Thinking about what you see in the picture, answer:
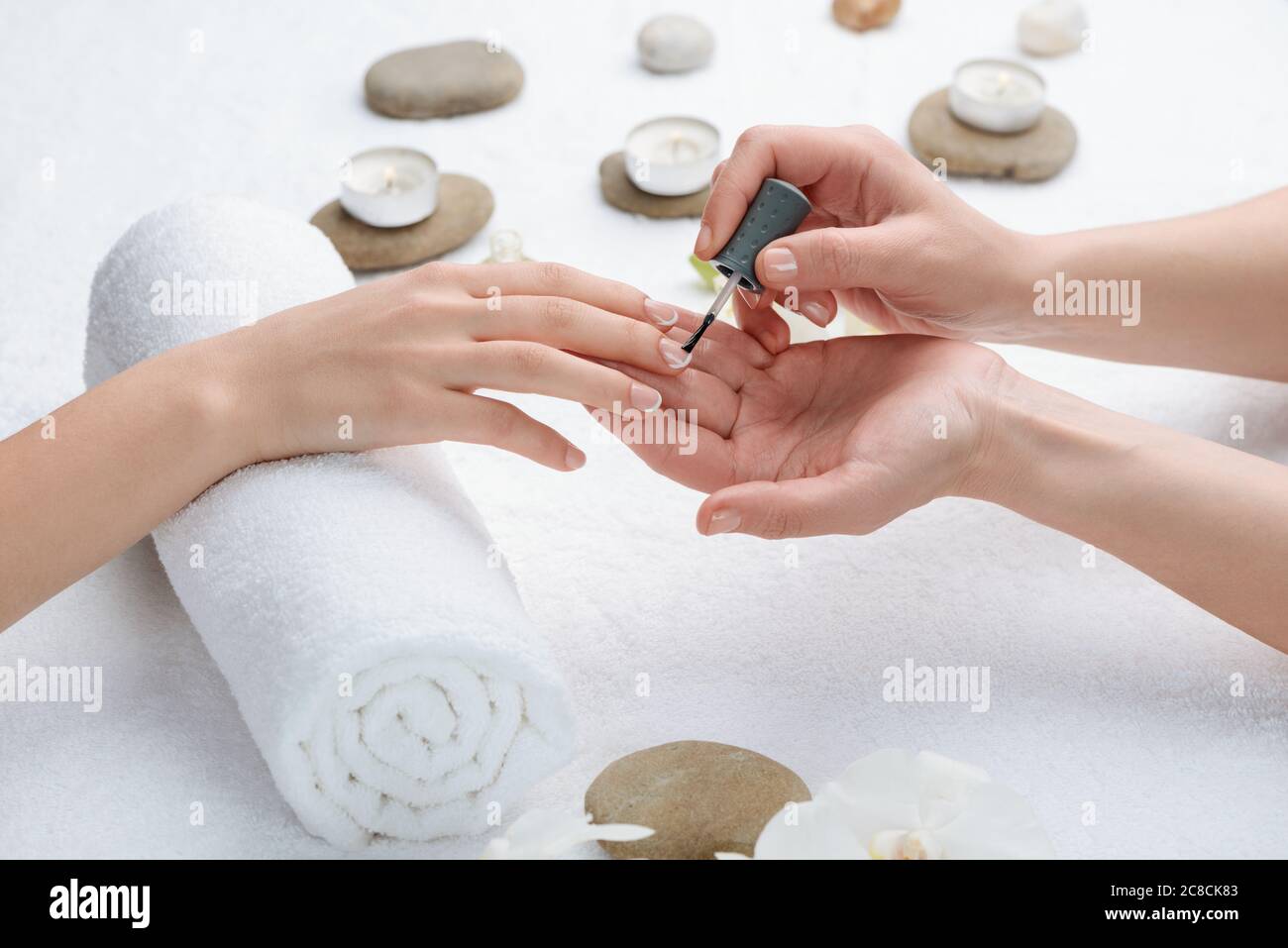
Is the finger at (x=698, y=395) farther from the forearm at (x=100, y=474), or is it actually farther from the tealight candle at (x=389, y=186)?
the tealight candle at (x=389, y=186)

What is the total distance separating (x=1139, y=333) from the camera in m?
1.16

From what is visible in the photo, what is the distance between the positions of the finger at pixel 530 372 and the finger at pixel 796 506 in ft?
0.40

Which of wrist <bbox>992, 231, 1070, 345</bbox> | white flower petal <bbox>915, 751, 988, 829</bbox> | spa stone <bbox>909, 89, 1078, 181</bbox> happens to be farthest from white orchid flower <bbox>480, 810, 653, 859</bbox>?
spa stone <bbox>909, 89, 1078, 181</bbox>

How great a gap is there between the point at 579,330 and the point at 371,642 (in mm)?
311

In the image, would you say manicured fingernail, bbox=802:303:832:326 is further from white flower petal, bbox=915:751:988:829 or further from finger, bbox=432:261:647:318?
white flower petal, bbox=915:751:988:829

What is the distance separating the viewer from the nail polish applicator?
3.39 ft

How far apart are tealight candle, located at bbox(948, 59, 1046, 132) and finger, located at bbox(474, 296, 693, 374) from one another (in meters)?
0.79

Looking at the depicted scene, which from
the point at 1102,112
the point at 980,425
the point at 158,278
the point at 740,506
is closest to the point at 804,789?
the point at 740,506

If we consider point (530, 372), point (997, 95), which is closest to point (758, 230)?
point (530, 372)

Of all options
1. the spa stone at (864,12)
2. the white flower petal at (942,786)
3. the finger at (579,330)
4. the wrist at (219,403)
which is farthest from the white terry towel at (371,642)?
the spa stone at (864,12)

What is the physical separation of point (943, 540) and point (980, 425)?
172 mm

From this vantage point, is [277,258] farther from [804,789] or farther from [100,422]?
[804,789]

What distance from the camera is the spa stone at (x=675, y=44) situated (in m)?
1.77

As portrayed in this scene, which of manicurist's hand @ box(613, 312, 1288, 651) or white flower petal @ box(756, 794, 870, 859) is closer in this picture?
white flower petal @ box(756, 794, 870, 859)
